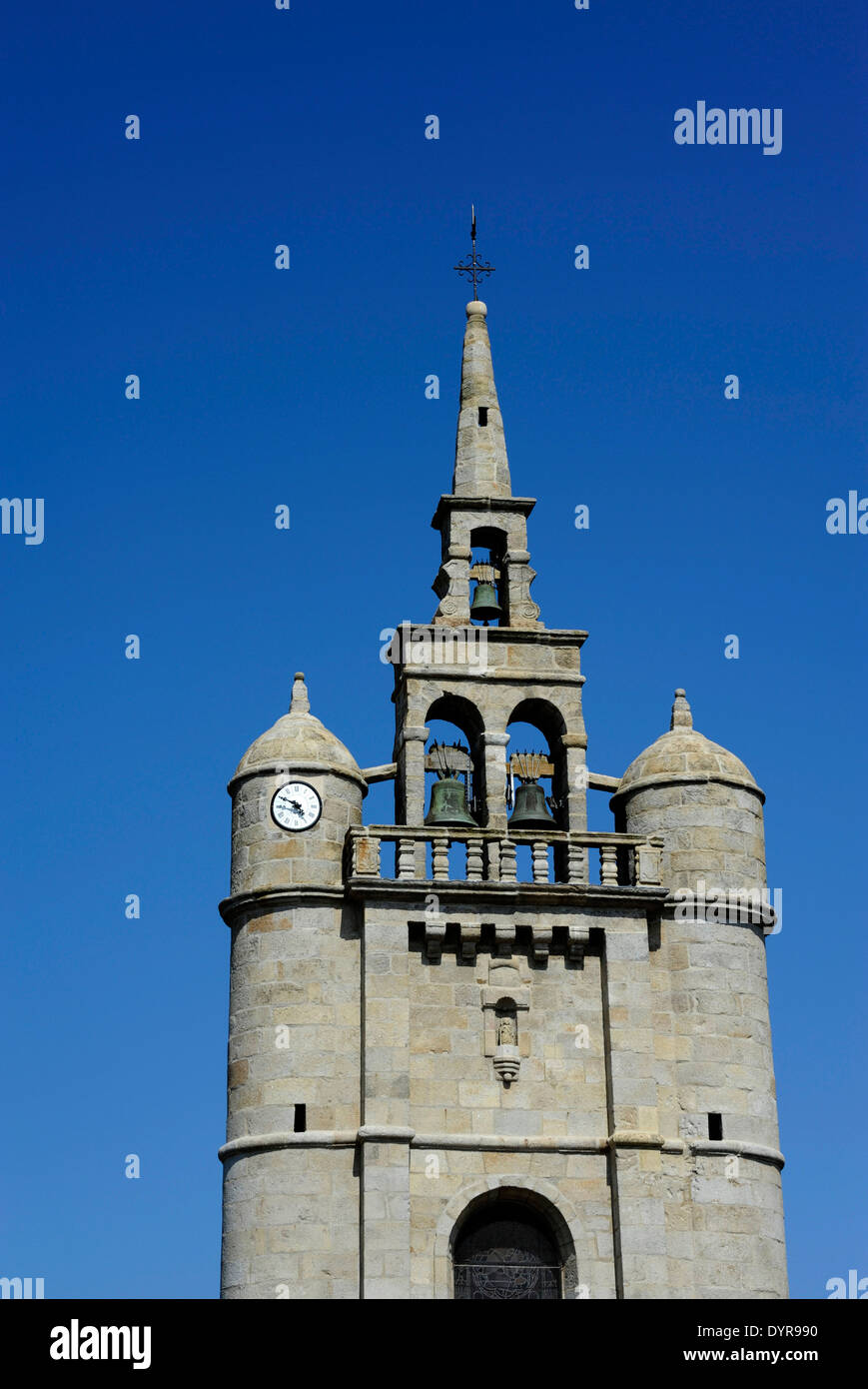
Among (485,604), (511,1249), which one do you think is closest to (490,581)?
(485,604)

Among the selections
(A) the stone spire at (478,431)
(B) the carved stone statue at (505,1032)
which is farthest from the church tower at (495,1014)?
(A) the stone spire at (478,431)

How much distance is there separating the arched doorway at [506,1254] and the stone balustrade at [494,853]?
5.22 metres

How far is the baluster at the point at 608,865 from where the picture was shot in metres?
35.1

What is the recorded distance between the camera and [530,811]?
119 ft

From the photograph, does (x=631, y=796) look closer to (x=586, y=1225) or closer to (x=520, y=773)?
(x=520, y=773)

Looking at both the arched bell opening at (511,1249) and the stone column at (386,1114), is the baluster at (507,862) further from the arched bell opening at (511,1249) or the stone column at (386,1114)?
the arched bell opening at (511,1249)

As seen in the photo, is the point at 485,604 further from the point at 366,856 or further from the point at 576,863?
the point at 366,856

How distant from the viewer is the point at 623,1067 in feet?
111

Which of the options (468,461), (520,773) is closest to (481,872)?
(520,773)

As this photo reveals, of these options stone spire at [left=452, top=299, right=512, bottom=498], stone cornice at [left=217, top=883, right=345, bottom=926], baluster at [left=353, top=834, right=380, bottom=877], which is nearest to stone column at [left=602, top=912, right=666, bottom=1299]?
baluster at [left=353, top=834, right=380, bottom=877]

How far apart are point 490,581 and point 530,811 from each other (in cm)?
468

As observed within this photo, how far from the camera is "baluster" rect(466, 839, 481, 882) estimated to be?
114 ft
